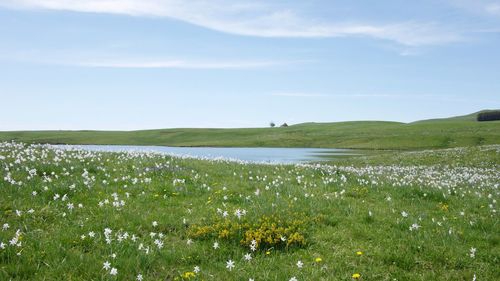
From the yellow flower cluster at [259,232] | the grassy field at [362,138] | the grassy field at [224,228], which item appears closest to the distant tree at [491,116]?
the grassy field at [362,138]

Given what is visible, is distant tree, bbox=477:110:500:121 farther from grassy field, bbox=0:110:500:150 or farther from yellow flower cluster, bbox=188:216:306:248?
yellow flower cluster, bbox=188:216:306:248

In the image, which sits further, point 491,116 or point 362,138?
point 491,116

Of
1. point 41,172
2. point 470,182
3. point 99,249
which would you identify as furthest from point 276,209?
point 470,182

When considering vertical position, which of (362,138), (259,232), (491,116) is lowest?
(362,138)

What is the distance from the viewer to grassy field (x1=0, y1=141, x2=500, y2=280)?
282 inches

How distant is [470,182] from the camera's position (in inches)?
808

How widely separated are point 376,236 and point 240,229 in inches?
112

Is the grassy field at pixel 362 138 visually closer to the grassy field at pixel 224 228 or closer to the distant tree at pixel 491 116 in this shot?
the distant tree at pixel 491 116

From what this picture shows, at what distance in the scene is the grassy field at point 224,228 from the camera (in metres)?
7.17

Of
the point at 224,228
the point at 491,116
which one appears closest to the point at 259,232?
the point at 224,228

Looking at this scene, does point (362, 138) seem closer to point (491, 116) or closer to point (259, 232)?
point (491, 116)

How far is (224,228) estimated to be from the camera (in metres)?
8.91

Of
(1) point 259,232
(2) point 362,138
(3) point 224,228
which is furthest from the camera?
(2) point 362,138

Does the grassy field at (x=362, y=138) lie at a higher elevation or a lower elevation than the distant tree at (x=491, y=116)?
lower
